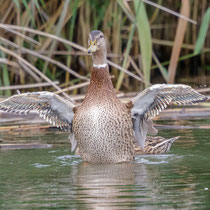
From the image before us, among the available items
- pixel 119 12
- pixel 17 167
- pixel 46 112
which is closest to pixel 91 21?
pixel 119 12

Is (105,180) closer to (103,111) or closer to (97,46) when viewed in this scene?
(103,111)

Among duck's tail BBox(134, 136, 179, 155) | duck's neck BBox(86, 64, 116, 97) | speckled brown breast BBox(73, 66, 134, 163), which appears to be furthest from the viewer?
duck's tail BBox(134, 136, 179, 155)

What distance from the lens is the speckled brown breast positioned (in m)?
7.70

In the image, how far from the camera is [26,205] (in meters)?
5.43

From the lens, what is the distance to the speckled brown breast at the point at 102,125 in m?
7.70

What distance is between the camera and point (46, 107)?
333 inches

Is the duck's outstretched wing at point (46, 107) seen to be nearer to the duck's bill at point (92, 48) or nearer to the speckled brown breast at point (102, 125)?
the speckled brown breast at point (102, 125)

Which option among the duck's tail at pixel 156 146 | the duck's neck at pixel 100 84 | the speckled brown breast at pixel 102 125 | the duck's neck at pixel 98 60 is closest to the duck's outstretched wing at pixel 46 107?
the speckled brown breast at pixel 102 125

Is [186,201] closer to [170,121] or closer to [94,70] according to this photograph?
[94,70]

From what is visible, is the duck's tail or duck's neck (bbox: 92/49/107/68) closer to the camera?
duck's neck (bbox: 92/49/107/68)

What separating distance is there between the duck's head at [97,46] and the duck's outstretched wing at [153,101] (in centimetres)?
60

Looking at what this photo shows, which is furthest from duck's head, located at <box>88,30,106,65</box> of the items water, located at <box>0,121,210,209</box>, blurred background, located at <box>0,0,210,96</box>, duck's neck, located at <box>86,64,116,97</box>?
blurred background, located at <box>0,0,210,96</box>

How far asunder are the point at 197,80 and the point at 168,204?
8701 mm

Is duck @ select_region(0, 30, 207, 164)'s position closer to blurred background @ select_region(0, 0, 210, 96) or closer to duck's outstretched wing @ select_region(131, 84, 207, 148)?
duck's outstretched wing @ select_region(131, 84, 207, 148)
